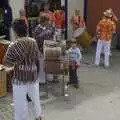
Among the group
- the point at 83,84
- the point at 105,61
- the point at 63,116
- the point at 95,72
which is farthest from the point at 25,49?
the point at 105,61

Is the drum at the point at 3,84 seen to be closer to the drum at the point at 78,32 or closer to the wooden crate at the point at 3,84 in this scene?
the wooden crate at the point at 3,84

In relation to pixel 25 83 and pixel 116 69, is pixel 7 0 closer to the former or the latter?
pixel 116 69

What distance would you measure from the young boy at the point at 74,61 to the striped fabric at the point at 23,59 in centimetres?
361

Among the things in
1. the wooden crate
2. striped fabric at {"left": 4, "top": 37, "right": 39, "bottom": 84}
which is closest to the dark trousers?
the wooden crate

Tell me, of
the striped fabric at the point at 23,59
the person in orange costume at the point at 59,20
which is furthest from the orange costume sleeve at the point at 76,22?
the striped fabric at the point at 23,59

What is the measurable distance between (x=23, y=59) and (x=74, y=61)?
13.0 feet

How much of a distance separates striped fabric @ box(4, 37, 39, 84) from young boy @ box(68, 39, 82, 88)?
3608mm

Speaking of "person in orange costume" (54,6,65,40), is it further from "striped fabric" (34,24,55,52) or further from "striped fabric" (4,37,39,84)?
"striped fabric" (4,37,39,84)

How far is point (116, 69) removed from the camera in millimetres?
13867

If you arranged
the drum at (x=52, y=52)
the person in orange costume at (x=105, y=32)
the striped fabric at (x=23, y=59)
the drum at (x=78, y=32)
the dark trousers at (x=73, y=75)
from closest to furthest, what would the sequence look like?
the striped fabric at (x=23, y=59) → the drum at (x=52, y=52) → the dark trousers at (x=73, y=75) → the person in orange costume at (x=105, y=32) → the drum at (x=78, y=32)

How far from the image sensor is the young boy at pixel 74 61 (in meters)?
11.1

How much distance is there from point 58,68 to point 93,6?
8373mm

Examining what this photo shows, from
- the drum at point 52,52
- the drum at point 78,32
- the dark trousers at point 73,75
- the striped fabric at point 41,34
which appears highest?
the striped fabric at point 41,34

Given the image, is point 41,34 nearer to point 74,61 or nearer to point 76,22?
point 74,61
